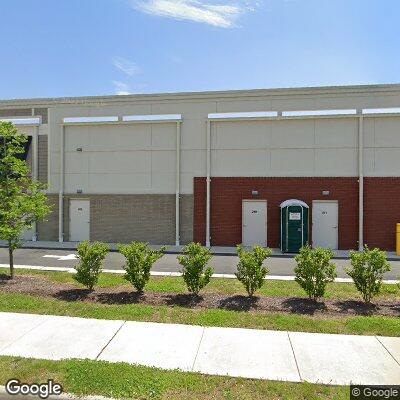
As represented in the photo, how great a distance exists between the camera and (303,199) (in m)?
16.3

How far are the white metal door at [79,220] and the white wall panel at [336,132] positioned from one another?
42.6 feet

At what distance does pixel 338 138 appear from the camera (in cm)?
1602

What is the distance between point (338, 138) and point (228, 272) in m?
9.40

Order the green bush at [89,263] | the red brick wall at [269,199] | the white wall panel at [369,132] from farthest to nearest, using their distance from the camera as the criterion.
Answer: the red brick wall at [269,199] → the white wall panel at [369,132] → the green bush at [89,263]

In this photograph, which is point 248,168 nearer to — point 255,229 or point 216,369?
point 255,229

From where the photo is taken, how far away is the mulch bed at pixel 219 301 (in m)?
6.97

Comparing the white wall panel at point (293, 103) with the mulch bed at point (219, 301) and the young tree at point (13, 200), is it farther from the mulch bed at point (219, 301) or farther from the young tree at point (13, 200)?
the young tree at point (13, 200)

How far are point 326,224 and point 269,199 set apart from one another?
3140mm

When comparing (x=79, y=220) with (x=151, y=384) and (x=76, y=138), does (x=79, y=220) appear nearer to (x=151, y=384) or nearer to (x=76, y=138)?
(x=76, y=138)

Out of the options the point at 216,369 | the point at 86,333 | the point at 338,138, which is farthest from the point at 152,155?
the point at 216,369

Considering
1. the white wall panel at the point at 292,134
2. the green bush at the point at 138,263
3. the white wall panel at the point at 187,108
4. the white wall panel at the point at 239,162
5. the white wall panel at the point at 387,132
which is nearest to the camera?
the green bush at the point at 138,263

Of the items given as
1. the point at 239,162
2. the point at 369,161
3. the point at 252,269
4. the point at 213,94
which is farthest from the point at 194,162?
the point at 252,269

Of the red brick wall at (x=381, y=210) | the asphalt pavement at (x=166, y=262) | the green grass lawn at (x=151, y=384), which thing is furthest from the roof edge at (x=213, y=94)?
Result: the green grass lawn at (x=151, y=384)

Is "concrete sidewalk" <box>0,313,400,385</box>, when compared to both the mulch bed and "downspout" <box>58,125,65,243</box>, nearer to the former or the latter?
the mulch bed
